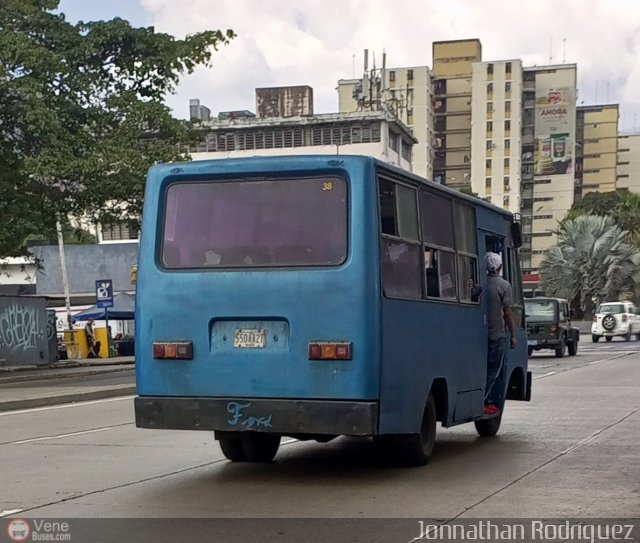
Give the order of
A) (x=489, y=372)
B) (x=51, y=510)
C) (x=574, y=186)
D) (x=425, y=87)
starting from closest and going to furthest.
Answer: (x=51, y=510), (x=489, y=372), (x=425, y=87), (x=574, y=186)

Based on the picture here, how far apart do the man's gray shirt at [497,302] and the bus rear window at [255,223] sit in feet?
10.3

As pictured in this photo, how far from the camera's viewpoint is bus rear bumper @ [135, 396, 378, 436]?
8.12 metres

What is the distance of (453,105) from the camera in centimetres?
12425

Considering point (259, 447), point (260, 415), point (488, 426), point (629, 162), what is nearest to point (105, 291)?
point (488, 426)

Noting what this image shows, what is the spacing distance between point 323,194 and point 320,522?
2.85m

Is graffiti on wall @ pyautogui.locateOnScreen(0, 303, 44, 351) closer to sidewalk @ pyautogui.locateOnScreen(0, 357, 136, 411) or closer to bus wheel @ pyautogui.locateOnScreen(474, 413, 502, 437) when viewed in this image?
sidewalk @ pyautogui.locateOnScreen(0, 357, 136, 411)

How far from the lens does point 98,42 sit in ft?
86.5

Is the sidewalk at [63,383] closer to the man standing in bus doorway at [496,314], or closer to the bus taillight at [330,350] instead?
the man standing in bus doorway at [496,314]

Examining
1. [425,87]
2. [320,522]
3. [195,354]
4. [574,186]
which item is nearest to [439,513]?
[320,522]

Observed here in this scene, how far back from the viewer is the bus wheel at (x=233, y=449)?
32.2 ft

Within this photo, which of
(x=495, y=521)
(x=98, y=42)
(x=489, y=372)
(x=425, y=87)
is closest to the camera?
(x=495, y=521)

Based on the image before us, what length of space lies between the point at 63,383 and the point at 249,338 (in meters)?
15.8

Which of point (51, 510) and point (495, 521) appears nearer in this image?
point (495, 521)

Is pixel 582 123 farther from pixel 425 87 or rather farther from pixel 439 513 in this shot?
pixel 439 513
